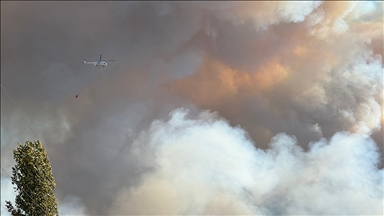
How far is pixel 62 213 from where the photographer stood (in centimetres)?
11650

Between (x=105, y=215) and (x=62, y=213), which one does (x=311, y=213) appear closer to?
(x=105, y=215)

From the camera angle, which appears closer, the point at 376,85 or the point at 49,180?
the point at 49,180

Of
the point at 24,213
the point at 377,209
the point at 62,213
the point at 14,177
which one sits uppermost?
the point at 62,213

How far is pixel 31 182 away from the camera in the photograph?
4344cm

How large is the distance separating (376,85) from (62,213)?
9013 centimetres

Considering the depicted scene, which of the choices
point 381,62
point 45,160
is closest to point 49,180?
point 45,160

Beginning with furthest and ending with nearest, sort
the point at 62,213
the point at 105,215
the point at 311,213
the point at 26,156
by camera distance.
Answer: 1. the point at 62,213
2. the point at 105,215
3. the point at 311,213
4. the point at 26,156

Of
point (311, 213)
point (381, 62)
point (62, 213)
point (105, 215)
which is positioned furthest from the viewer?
point (62, 213)

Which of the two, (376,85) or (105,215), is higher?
(376,85)

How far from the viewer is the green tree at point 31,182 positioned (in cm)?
4322

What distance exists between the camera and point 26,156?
142ft

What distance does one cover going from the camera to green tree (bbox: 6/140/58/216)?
43.2m

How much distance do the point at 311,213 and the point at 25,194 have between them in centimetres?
7534

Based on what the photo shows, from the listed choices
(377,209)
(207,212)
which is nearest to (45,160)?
(207,212)
